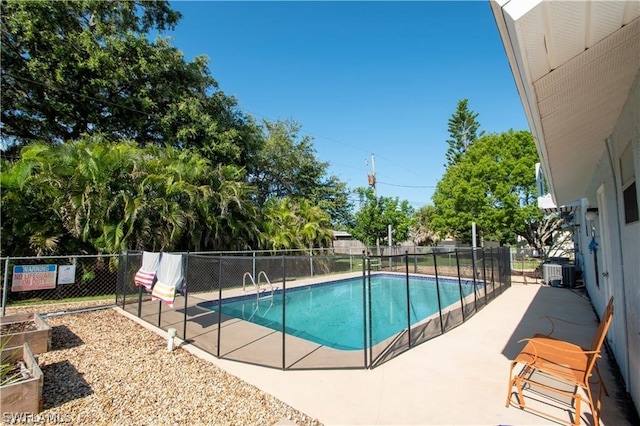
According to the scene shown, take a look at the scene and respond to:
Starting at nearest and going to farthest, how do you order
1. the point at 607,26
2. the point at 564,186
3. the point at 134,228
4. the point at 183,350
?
1. the point at 607,26
2. the point at 183,350
3. the point at 564,186
4. the point at 134,228

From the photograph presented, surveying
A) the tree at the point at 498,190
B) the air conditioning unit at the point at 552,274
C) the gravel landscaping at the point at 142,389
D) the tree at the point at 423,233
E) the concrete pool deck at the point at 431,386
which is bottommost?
the gravel landscaping at the point at 142,389

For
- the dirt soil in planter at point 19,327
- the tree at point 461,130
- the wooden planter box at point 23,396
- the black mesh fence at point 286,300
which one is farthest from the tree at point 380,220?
the wooden planter box at point 23,396

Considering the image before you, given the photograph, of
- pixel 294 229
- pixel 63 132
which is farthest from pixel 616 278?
pixel 63 132

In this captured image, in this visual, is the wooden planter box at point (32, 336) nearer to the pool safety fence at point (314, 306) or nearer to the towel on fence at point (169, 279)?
the towel on fence at point (169, 279)

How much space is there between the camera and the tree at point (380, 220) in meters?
20.6

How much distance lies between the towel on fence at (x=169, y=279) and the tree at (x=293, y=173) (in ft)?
48.1

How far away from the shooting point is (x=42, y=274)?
670 cm

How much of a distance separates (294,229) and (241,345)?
966 cm

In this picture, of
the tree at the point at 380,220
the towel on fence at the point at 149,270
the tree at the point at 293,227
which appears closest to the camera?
the towel on fence at the point at 149,270

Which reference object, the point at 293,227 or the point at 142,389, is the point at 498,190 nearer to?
the point at 293,227

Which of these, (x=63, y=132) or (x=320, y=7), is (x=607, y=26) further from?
(x=63, y=132)

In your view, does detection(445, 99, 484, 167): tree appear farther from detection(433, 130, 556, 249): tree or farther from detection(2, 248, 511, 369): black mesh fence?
detection(2, 248, 511, 369): black mesh fence

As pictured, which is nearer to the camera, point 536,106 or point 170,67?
point 536,106

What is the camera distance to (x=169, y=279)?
537 centimetres
